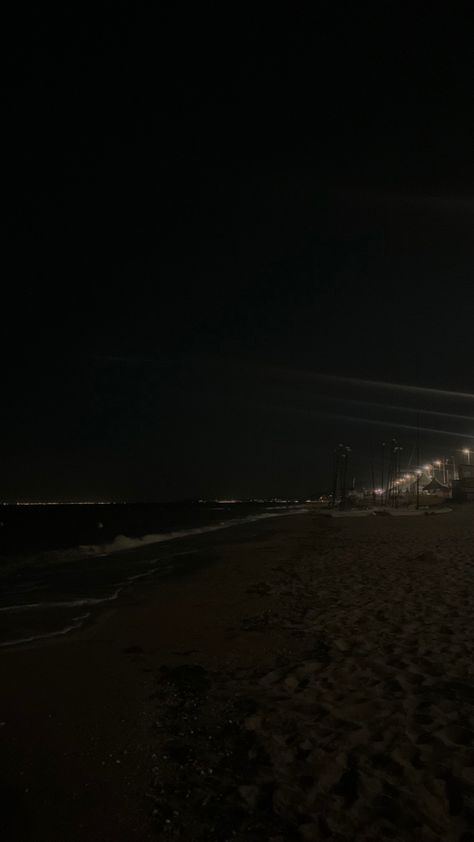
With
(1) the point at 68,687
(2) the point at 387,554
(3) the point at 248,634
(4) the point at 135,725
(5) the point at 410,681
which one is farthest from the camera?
(2) the point at 387,554

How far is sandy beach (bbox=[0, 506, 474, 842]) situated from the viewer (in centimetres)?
305

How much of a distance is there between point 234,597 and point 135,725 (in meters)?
5.80

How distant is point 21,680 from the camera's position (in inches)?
227

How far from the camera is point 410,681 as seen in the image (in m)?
4.91

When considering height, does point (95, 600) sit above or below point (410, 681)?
below

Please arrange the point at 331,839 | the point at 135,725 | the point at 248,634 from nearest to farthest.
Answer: the point at 331,839 → the point at 135,725 → the point at 248,634

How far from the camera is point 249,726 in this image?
165 inches

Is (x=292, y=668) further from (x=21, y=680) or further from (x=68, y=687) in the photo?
(x=21, y=680)

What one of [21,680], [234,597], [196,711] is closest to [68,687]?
[21,680]

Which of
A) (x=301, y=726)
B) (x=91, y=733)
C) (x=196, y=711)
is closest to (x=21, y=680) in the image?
(x=91, y=733)

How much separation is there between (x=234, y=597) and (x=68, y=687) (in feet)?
16.6

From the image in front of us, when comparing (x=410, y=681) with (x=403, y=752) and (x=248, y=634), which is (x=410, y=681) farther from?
(x=248, y=634)

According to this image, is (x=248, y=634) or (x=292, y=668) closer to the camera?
(x=292, y=668)

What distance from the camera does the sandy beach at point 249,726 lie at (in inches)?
120
